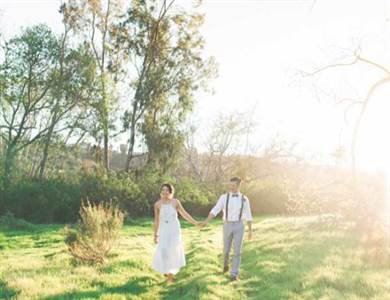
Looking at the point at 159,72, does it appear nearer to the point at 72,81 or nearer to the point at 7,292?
the point at 72,81

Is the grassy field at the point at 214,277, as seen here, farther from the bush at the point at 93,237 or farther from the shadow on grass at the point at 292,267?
the bush at the point at 93,237

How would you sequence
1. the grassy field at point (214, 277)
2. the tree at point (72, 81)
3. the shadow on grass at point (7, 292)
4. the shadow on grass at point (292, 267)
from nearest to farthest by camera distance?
the shadow on grass at point (7, 292), the grassy field at point (214, 277), the shadow on grass at point (292, 267), the tree at point (72, 81)

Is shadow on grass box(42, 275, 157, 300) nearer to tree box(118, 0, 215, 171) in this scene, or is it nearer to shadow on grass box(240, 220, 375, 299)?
shadow on grass box(240, 220, 375, 299)

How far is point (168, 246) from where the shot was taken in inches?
467

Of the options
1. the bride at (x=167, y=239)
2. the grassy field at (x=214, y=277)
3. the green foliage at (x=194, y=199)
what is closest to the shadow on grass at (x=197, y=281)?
the grassy field at (x=214, y=277)

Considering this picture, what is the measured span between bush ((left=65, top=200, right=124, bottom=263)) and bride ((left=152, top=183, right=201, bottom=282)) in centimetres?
198

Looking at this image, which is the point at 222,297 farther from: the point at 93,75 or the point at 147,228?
the point at 93,75

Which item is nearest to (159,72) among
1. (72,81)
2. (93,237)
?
(72,81)

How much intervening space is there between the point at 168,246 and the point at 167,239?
172mm

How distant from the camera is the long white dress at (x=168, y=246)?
11727mm

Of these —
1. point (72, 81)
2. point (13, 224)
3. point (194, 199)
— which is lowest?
point (13, 224)

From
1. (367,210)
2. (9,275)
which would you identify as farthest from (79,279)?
(367,210)

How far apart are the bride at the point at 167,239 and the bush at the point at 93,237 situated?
6.51 ft

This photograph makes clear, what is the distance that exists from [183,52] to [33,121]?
14.2 meters
